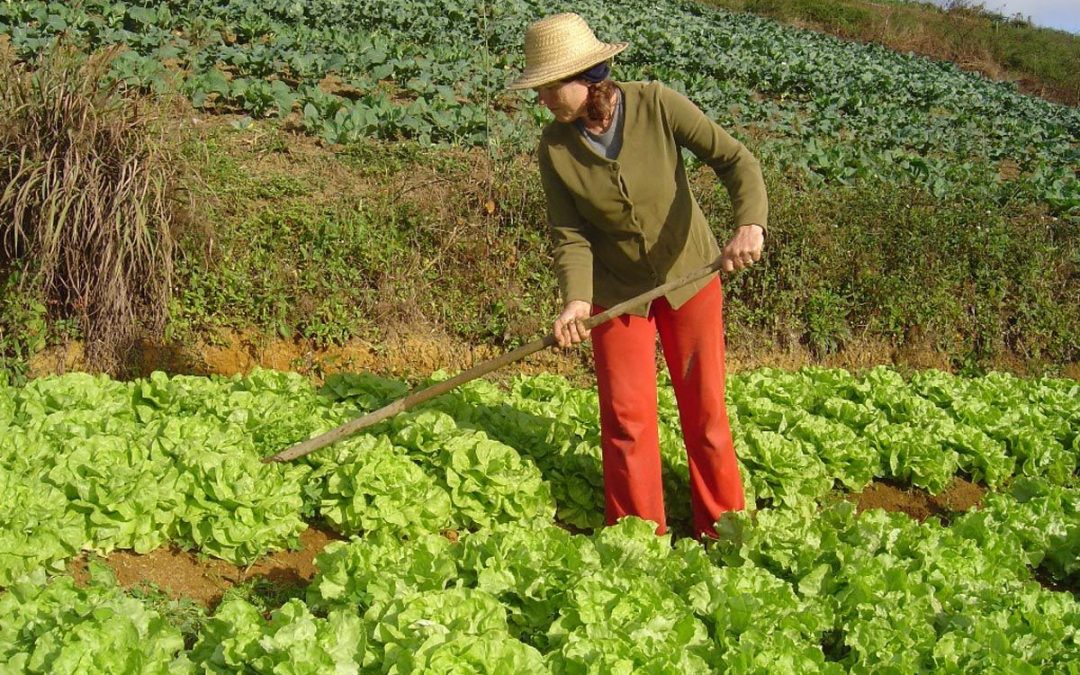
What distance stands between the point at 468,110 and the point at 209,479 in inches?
265

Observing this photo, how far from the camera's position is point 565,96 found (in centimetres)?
403

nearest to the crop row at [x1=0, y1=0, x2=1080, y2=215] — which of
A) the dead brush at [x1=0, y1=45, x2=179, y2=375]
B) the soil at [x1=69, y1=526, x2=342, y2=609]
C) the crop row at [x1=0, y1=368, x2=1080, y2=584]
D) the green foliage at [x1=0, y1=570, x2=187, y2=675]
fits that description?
the dead brush at [x1=0, y1=45, x2=179, y2=375]

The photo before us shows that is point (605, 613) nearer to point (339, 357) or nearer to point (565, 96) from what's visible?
point (565, 96)

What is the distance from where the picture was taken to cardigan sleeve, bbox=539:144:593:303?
172 inches

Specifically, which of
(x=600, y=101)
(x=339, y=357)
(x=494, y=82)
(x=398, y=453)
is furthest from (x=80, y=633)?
(x=494, y=82)

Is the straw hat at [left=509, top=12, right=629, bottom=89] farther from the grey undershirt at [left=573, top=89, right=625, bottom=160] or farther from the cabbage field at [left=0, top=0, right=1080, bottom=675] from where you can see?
the cabbage field at [left=0, top=0, right=1080, bottom=675]

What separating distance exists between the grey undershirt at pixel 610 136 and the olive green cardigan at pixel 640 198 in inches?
1.2

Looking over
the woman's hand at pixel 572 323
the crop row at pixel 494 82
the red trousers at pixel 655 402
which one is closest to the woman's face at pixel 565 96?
the woman's hand at pixel 572 323

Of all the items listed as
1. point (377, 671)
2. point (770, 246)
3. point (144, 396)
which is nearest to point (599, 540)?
point (377, 671)

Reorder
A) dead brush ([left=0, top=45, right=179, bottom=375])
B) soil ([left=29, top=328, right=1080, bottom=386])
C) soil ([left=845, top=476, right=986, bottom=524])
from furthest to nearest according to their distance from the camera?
soil ([left=29, top=328, right=1080, bottom=386]) < dead brush ([left=0, top=45, right=179, bottom=375]) < soil ([left=845, top=476, right=986, bottom=524])

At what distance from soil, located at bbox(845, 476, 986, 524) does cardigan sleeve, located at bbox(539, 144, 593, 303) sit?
2621 millimetres

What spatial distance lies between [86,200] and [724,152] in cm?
458

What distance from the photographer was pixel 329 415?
564cm

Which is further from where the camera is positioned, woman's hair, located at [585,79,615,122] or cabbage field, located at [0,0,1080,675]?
woman's hair, located at [585,79,615,122]
